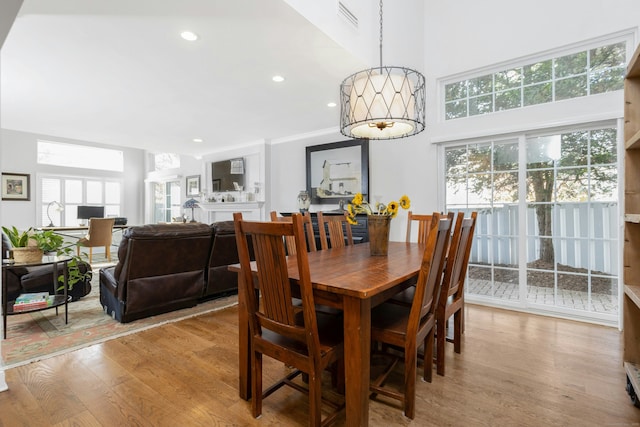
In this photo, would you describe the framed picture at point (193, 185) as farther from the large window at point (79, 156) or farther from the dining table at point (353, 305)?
the dining table at point (353, 305)

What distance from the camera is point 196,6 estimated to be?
2.16 metres

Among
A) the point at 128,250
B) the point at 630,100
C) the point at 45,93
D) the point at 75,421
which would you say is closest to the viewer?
the point at 75,421

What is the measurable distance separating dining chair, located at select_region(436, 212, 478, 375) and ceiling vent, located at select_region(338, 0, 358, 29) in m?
2.00

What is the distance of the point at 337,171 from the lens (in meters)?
4.94

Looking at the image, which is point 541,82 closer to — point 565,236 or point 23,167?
point 565,236

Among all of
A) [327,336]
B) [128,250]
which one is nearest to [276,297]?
[327,336]

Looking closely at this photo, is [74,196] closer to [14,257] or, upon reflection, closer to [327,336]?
[14,257]

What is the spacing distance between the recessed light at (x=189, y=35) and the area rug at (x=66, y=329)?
256cm

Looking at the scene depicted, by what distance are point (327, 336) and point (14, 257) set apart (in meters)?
2.93

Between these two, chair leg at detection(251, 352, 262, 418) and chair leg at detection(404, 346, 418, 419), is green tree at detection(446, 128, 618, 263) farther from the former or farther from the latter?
chair leg at detection(251, 352, 262, 418)

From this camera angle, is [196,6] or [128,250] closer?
[196,6]

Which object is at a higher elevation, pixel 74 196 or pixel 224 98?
pixel 224 98

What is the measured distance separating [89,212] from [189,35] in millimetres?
7153

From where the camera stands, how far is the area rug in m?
2.37
